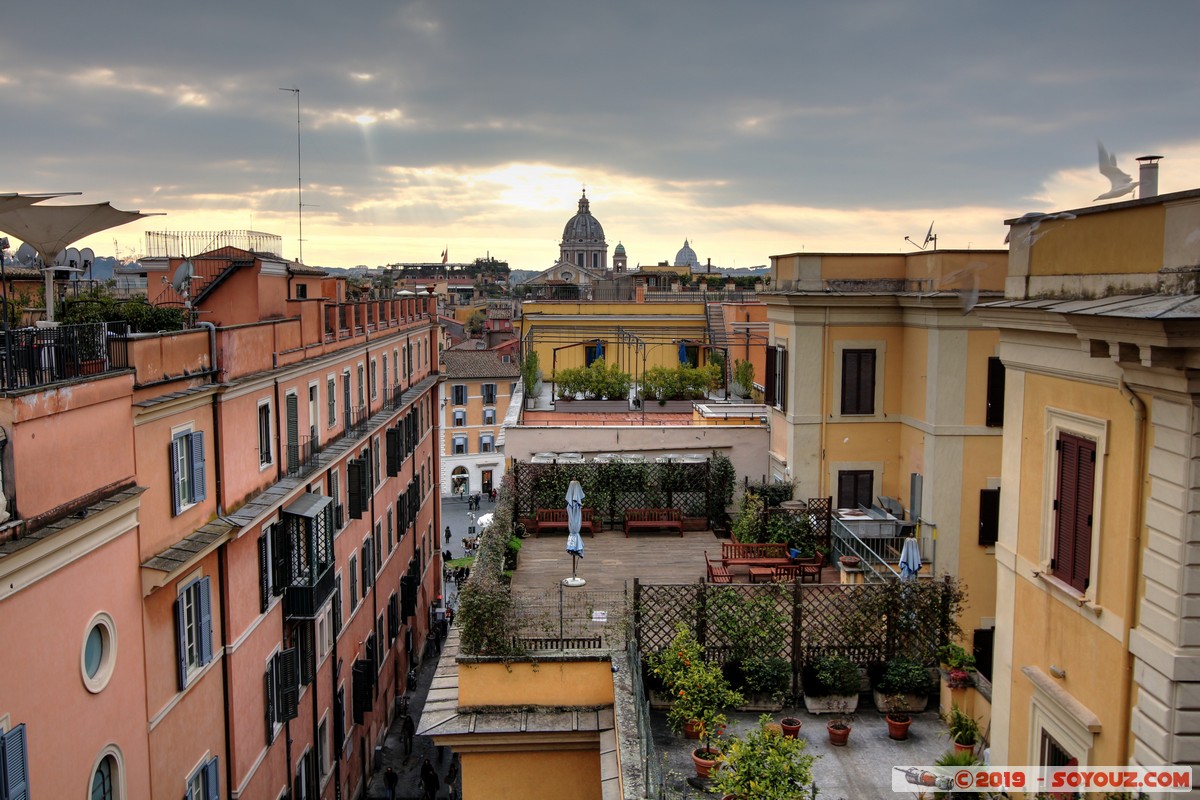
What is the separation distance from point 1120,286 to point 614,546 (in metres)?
13.7

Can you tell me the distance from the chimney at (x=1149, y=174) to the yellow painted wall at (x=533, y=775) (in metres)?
9.43

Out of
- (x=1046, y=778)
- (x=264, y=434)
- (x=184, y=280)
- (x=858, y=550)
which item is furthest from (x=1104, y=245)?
(x=184, y=280)

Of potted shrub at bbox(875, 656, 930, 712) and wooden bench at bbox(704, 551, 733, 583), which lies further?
wooden bench at bbox(704, 551, 733, 583)

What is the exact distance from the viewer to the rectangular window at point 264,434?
17.5m

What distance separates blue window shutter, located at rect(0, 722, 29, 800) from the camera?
920 centimetres

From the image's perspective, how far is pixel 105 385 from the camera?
37.9ft

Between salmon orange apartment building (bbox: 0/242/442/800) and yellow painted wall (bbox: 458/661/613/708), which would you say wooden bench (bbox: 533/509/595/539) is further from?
yellow painted wall (bbox: 458/661/613/708)

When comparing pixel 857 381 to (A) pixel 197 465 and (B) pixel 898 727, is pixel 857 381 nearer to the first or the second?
(B) pixel 898 727

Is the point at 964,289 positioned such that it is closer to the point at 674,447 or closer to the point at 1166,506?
the point at 674,447

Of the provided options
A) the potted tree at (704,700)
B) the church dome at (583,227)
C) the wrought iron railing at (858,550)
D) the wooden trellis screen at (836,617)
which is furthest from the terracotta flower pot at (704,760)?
the church dome at (583,227)

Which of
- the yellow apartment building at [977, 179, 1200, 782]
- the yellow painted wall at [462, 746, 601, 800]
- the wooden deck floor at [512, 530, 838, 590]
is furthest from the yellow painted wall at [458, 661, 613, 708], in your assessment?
the yellow apartment building at [977, 179, 1200, 782]

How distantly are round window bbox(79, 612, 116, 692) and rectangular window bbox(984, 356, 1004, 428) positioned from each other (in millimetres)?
15721

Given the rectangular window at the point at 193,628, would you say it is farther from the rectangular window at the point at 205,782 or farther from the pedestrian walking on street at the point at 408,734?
the pedestrian walking on street at the point at 408,734

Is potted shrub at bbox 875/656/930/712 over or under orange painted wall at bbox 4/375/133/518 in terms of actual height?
under
